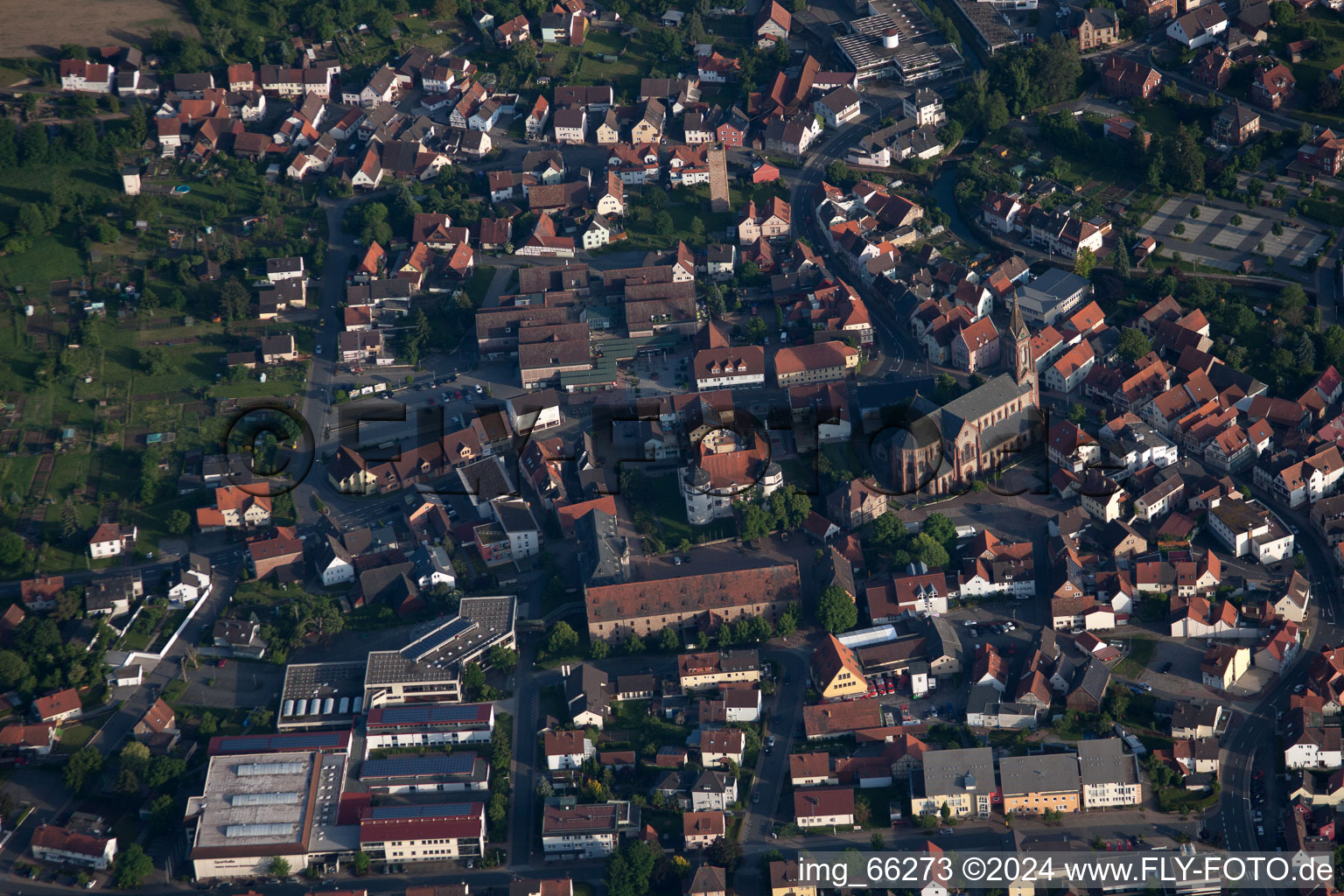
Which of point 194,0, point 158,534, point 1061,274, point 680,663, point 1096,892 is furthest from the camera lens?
point 194,0

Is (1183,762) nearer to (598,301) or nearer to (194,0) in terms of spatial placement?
(598,301)

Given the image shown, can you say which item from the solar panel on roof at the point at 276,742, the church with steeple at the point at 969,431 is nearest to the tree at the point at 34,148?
the solar panel on roof at the point at 276,742

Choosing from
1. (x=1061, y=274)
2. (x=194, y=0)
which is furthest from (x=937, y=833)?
(x=194, y=0)

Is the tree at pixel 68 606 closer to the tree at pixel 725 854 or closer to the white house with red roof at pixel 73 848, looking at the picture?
the white house with red roof at pixel 73 848

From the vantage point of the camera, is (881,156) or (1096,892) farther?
(881,156)

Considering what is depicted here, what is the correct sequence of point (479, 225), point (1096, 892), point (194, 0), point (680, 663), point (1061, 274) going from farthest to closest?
point (194, 0), point (479, 225), point (1061, 274), point (680, 663), point (1096, 892)

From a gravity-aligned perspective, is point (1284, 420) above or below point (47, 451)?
above

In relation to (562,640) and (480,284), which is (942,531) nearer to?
(562,640)
